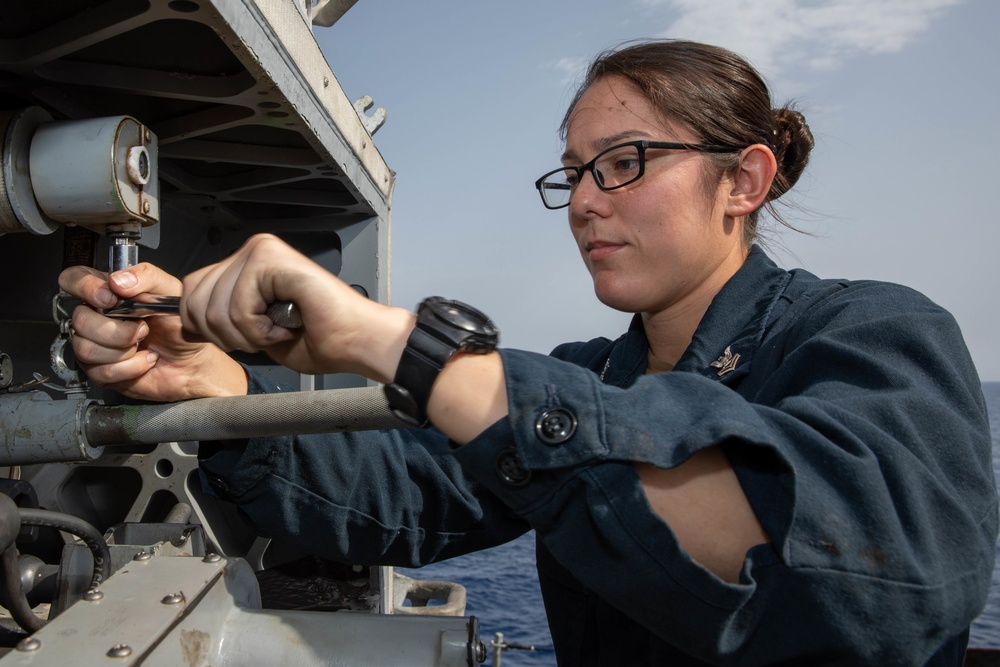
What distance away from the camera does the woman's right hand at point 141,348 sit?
1.39m

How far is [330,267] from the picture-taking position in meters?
2.63

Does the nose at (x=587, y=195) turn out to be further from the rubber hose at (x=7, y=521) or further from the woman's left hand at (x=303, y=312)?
the rubber hose at (x=7, y=521)

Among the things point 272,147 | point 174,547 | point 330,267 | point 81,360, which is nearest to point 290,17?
point 272,147

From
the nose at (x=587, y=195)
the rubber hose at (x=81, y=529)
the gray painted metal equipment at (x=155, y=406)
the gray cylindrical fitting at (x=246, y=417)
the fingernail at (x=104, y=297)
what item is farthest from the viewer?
the nose at (x=587, y=195)

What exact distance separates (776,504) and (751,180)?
37.8 inches

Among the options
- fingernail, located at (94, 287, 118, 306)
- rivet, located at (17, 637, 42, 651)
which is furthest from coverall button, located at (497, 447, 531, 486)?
fingernail, located at (94, 287, 118, 306)

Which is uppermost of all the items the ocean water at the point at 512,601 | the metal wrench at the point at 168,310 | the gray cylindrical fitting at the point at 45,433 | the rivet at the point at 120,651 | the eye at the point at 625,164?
the eye at the point at 625,164

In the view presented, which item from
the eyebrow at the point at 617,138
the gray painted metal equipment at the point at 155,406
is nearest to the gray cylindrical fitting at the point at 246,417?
the gray painted metal equipment at the point at 155,406

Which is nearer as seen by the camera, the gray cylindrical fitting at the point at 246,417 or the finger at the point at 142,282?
the gray cylindrical fitting at the point at 246,417

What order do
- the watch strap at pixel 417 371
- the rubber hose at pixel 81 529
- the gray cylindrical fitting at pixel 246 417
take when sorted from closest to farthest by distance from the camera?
the watch strap at pixel 417 371, the gray cylindrical fitting at pixel 246 417, the rubber hose at pixel 81 529

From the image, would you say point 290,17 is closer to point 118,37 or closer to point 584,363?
point 118,37

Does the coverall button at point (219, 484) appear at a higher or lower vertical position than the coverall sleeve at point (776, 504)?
lower

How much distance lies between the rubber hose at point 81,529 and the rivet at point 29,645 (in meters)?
0.44

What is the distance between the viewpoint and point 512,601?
12.1 m
